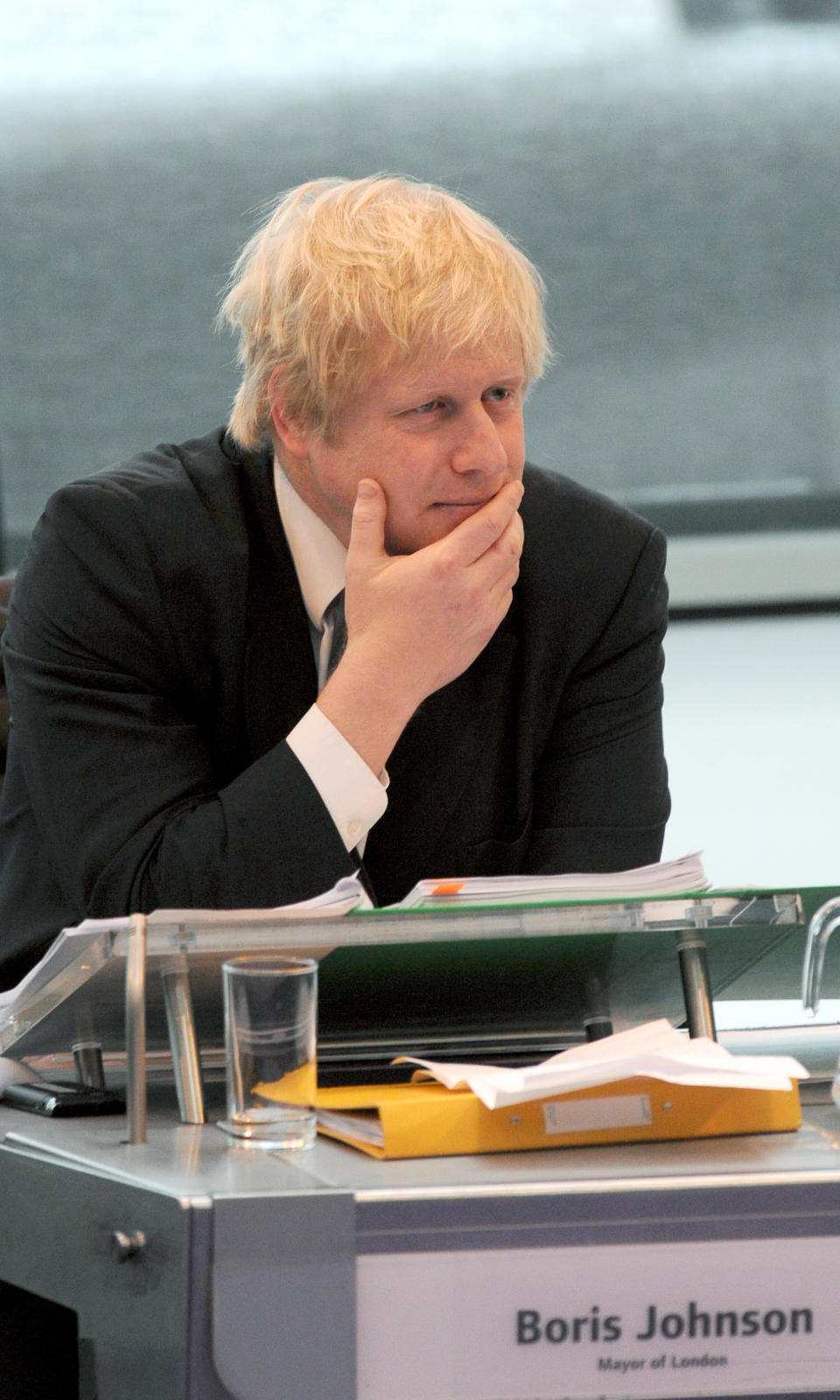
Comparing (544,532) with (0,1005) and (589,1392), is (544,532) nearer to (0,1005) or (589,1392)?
(0,1005)

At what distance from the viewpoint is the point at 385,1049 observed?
1.03 metres

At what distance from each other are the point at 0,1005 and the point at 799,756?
2.69m

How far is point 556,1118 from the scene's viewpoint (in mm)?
759

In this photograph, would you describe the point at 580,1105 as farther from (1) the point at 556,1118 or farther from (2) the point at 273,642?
(2) the point at 273,642

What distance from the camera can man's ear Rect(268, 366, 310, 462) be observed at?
4.53 feet

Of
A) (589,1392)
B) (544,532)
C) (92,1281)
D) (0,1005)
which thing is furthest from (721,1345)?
(544,532)

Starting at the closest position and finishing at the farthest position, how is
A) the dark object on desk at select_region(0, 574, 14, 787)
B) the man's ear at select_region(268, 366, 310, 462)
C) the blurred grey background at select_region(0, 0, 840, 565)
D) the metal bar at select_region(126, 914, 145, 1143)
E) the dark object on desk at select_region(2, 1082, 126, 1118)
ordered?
the metal bar at select_region(126, 914, 145, 1143), the dark object on desk at select_region(2, 1082, 126, 1118), the man's ear at select_region(268, 366, 310, 462), the dark object on desk at select_region(0, 574, 14, 787), the blurred grey background at select_region(0, 0, 840, 565)

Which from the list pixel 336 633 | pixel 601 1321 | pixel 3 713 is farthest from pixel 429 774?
pixel 601 1321

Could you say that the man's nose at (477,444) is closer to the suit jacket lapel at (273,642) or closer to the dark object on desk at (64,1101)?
the suit jacket lapel at (273,642)

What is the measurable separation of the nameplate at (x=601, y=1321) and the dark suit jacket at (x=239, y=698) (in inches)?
22.1

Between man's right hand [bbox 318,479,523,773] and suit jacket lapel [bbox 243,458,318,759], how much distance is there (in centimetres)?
10

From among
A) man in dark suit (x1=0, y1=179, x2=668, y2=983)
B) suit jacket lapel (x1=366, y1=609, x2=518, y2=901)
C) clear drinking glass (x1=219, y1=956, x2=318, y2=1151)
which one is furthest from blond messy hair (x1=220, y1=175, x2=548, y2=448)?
clear drinking glass (x1=219, y1=956, x2=318, y2=1151)

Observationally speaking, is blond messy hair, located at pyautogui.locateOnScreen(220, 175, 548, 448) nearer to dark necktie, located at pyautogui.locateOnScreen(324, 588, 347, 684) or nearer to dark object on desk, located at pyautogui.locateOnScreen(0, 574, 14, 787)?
dark necktie, located at pyautogui.locateOnScreen(324, 588, 347, 684)

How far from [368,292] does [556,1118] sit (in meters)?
0.74
